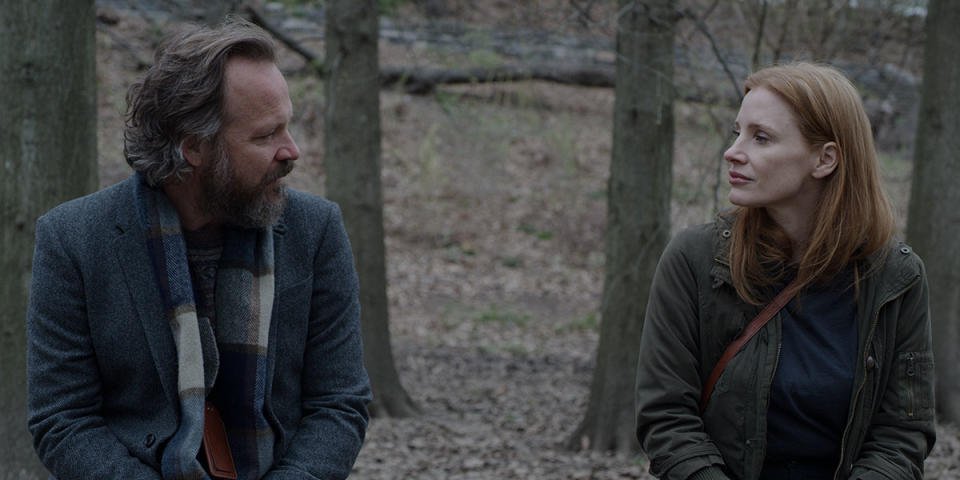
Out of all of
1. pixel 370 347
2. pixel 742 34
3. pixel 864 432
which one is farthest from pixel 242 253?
pixel 742 34

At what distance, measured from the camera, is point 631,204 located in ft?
20.6

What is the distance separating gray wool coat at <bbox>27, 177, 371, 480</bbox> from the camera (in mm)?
2510

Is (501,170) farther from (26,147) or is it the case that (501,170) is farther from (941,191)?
(26,147)

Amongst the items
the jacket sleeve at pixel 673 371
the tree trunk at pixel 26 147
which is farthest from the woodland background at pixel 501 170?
the jacket sleeve at pixel 673 371

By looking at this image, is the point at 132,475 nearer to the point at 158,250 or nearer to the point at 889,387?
the point at 158,250

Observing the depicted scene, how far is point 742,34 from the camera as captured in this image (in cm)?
999

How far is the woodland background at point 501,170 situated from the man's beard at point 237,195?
2037mm

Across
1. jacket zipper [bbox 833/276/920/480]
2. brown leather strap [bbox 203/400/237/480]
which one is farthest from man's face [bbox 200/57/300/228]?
jacket zipper [bbox 833/276/920/480]

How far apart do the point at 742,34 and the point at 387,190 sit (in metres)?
7.64

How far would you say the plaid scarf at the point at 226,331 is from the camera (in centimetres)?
248

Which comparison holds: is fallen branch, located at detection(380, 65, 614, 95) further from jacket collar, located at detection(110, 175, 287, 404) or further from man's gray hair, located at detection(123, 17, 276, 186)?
jacket collar, located at detection(110, 175, 287, 404)

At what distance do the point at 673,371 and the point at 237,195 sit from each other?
1.31 m

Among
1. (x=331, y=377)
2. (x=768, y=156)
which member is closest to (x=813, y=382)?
(x=768, y=156)

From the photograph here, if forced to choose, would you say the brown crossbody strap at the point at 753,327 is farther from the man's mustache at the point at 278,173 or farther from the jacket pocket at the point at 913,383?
the man's mustache at the point at 278,173
